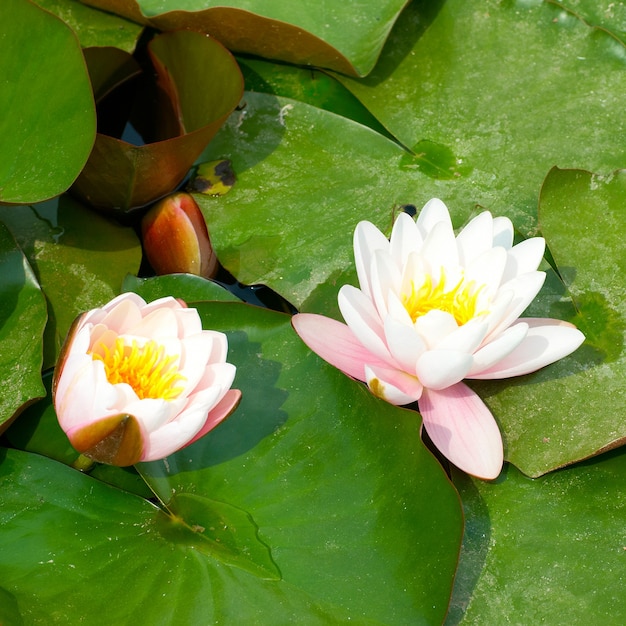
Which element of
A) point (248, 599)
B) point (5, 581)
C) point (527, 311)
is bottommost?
point (5, 581)

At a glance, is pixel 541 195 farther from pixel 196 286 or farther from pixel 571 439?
pixel 196 286

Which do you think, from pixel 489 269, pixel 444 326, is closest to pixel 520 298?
pixel 489 269

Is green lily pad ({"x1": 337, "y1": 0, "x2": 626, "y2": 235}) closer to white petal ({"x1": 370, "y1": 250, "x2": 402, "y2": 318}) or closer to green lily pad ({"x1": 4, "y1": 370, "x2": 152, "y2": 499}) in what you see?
white petal ({"x1": 370, "y1": 250, "x2": 402, "y2": 318})

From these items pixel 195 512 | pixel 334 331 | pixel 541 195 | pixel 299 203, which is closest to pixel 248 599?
pixel 195 512

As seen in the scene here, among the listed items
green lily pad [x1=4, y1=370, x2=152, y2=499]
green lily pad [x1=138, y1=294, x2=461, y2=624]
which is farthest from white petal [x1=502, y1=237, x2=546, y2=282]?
green lily pad [x1=4, y1=370, x2=152, y2=499]

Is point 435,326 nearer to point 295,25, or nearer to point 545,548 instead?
point 545,548

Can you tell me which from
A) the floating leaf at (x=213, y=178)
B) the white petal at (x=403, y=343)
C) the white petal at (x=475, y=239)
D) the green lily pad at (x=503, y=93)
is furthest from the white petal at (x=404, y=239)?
the floating leaf at (x=213, y=178)
